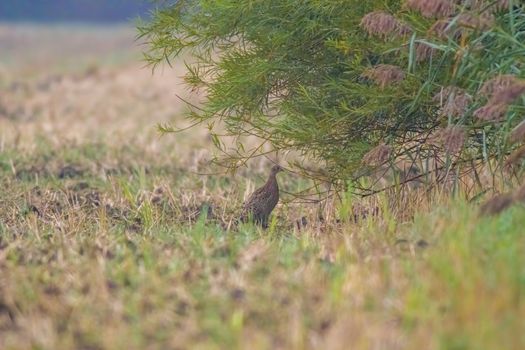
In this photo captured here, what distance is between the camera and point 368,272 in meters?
5.22

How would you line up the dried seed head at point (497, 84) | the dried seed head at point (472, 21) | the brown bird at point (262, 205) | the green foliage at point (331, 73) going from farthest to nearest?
the brown bird at point (262, 205) → the green foliage at point (331, 73) → the dried seed head at point (472, 21) → the dried seed head at point (497, 84)

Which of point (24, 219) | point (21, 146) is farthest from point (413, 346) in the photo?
point (21, 146)

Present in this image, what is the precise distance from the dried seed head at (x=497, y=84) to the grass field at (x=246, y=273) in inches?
25.9

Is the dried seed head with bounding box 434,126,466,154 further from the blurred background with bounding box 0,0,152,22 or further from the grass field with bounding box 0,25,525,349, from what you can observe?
the blurred background with bounding box 0,0,152,22

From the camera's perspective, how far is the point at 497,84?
20.6 feet

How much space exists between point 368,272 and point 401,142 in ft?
9.47

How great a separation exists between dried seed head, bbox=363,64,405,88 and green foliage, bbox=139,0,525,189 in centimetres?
11

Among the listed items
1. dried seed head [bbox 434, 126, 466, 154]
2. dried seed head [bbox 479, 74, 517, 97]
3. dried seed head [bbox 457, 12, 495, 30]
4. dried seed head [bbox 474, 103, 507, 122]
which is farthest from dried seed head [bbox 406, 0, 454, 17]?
dried seed head [bbox 434, 126, 466, 154]

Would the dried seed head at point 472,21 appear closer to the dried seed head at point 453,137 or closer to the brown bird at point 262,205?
the dried seed head at point 453,137

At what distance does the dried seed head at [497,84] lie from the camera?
615 centimetres

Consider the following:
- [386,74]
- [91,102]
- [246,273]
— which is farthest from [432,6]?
[91,102]

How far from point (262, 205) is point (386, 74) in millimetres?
1795

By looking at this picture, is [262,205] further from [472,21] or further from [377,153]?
[472,21]

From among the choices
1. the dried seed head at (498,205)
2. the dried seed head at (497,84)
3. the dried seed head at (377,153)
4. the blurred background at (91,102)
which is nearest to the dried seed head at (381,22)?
the dried seed head at (497,84)
